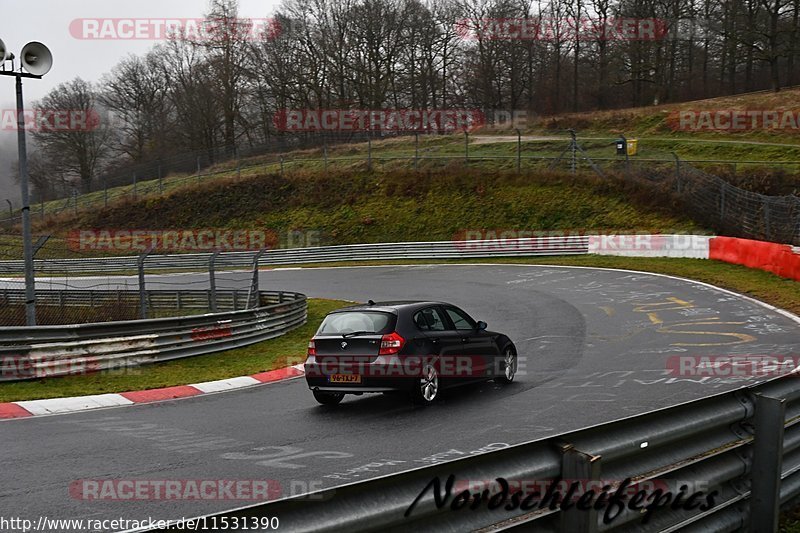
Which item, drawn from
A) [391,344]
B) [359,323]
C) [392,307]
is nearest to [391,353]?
[391,344]

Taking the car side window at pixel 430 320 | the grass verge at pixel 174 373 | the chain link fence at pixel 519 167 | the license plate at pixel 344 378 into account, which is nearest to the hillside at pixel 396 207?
the chain link fence at pixel 519 167

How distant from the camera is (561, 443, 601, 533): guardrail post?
341 cm

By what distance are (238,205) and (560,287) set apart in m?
33.0

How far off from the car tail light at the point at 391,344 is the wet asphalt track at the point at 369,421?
82 centimetres

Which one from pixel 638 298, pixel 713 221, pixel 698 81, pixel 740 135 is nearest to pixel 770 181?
pixel 713 221

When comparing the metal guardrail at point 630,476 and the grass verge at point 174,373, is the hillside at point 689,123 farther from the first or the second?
the metal guardrail at point 630,476

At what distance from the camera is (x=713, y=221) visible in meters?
33.6

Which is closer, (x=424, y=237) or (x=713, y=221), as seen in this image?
(x=713, y=221)

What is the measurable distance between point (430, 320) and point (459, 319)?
0.83 metres

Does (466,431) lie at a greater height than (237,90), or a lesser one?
lesser

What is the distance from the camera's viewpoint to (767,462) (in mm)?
4547

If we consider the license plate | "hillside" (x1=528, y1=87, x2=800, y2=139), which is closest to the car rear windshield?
the license plate

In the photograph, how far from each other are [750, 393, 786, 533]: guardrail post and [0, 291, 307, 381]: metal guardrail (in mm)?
11223

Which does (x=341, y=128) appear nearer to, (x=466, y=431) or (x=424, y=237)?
(x=424, y=237)
